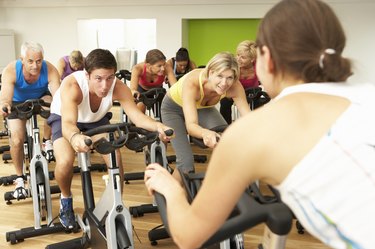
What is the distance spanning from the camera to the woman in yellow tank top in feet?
8.68

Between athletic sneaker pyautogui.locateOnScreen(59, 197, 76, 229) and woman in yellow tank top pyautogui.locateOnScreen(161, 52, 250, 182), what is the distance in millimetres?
910

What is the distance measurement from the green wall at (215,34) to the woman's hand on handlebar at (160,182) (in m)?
6.60

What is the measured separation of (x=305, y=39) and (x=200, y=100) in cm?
211

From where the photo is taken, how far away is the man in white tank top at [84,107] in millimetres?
2508

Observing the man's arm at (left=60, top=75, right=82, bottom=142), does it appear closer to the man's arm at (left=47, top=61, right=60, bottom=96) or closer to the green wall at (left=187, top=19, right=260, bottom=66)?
the man's arm at (left=47, top=61, right=60, bottom=96)

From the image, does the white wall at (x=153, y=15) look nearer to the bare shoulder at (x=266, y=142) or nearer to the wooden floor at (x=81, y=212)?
the wooden floor at (x=81, y=212)

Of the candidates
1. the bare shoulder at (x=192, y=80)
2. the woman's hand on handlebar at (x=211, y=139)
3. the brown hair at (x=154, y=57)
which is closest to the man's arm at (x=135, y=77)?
the brown hair at (x=154, y=57)

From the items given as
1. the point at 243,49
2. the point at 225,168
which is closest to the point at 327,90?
the point at 225,168

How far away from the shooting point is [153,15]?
7566mm

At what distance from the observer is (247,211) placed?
949 millimetres

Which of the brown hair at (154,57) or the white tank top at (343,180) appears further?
the brown hair at (154,57)

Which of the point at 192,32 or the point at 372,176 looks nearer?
the point at 372,176

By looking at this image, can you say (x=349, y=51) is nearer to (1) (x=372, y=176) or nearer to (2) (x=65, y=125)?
(2) (x=65, y=125)

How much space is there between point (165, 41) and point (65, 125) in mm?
5336
